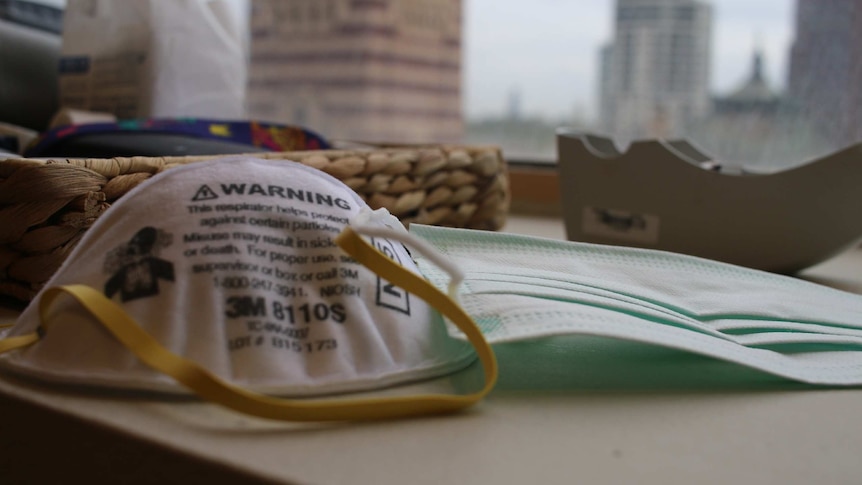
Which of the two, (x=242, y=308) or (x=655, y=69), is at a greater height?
(x=655, y=69)

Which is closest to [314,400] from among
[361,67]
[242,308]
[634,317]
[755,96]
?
[242,308]

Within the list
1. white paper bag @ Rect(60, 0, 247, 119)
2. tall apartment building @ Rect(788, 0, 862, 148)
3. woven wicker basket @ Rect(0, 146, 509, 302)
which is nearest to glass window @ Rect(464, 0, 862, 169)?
tall apartment building @ Rect(788, 0, 862, 148)

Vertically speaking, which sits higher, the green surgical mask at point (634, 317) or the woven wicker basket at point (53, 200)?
the woven wicker basket at point (53, 200)

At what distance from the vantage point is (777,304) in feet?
1.55

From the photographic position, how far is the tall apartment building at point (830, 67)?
0.96 metres

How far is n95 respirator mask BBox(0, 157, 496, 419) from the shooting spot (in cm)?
34

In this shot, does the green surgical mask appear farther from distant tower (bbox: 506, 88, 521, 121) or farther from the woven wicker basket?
distant tower (bbox: 506, 88, 521, 121)

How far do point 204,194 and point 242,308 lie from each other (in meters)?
0.07

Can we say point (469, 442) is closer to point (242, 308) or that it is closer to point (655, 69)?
point (242, 308)

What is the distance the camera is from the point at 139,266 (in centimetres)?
36

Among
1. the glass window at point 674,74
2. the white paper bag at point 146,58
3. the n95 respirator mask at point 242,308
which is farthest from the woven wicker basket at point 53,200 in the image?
the glass window at point 674,74

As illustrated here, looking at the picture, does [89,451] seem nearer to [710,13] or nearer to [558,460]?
[558,460]

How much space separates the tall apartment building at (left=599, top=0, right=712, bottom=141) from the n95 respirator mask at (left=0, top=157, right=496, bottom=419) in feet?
2.55

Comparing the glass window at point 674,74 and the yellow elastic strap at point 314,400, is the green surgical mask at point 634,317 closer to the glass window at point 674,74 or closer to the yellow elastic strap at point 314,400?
the yellow elastic strap at point 314,400
